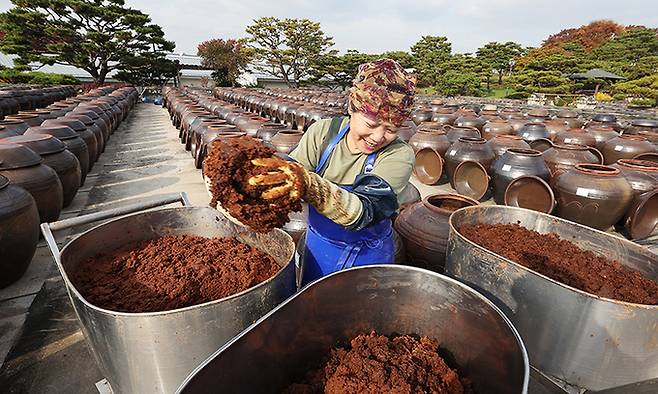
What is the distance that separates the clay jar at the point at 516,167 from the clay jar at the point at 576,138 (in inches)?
121

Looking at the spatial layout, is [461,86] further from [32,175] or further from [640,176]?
[32,175]

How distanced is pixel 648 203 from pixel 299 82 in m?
41.0

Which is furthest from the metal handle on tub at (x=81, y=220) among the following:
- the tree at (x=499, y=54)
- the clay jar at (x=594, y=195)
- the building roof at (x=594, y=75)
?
the tree at (x=499, y=54)

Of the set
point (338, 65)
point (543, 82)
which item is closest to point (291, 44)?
point (338, 65)

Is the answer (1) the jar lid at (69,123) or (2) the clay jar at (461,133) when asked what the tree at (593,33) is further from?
(1) the jar lid at (69,123)

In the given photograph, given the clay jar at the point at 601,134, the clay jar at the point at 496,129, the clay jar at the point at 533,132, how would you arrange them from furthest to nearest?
the clay jar at the point at 496,129 → the clay jar at the point at 533,132 → the clay jar at the point at 601,134

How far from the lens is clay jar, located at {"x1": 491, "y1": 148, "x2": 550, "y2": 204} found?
6102mm

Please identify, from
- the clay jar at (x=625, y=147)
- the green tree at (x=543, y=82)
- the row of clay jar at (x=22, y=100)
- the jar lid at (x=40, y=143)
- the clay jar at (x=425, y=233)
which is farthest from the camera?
the green tree at (x=543, y=82)

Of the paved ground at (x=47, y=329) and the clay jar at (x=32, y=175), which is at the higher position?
the clay jar at (x=32, y=175)

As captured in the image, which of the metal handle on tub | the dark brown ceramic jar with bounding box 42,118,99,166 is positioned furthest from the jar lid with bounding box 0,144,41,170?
the metal handle on tub

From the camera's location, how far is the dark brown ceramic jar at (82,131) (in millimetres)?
7203

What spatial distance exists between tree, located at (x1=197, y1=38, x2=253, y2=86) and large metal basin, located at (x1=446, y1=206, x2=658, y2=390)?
4062 centimetres

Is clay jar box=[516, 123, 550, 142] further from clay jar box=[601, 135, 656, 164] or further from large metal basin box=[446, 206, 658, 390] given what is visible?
large metal basin box=[446, 206, 658, 390]

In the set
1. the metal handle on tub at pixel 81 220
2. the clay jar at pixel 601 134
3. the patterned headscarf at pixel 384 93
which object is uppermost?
the patterned headscarf at pixel 384 93
